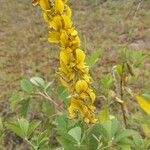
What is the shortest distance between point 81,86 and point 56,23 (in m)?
0.13

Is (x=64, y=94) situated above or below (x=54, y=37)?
below

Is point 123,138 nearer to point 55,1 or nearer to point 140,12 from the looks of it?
point 55,1

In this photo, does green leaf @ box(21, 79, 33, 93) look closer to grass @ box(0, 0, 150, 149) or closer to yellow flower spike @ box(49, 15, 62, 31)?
yellow flower spike @ box(49, 15, 62, 31)

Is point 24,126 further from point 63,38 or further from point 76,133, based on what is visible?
point 63,38

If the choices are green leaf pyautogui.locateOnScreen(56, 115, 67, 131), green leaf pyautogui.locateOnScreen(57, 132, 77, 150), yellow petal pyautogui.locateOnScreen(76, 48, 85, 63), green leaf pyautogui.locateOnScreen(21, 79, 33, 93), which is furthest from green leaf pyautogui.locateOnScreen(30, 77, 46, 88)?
yellow petal pyautogui.locateOnScreen(76, 48, 85, 63)

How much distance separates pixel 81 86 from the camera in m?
0.97

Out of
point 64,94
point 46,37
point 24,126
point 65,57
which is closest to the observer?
point 65,57

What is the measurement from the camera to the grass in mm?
4105

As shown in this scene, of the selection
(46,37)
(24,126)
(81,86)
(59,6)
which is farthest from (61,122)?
(46,37)

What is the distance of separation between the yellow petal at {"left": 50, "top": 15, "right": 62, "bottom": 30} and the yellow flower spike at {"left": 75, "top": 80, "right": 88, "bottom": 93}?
0.35 feet

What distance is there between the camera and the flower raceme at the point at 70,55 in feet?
3.01

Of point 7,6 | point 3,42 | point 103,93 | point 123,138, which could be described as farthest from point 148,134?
point 7,6

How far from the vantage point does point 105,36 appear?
15.4 ft

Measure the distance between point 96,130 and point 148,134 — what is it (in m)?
0.10
